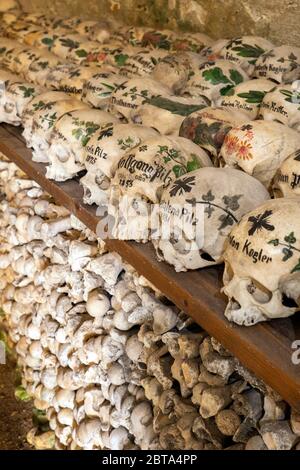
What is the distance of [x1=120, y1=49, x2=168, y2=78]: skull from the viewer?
7.36 feet

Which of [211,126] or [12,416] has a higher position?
[211,126]

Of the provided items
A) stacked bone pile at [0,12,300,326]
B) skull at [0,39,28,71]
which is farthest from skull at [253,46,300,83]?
skull at [0,39,28,71]

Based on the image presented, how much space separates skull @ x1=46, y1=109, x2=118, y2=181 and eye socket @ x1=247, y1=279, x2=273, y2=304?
0.74m

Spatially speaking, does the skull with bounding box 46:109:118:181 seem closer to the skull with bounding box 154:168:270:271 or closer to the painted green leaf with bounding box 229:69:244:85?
the painted green leaf with bounding box 229:69:244:85

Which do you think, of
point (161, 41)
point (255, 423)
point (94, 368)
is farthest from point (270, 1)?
point (255, 423)

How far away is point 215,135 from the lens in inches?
59.2

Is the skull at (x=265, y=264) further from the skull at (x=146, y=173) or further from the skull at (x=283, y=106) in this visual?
the skull at (x=283, y=106)

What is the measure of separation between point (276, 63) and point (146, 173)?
750 millimetres

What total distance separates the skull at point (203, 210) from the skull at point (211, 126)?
0.23 meters

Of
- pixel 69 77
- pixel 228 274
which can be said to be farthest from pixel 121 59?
pixel 228 274

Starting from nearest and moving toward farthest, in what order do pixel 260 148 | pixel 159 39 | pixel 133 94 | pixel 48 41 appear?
→ pixel 260 148 < pixel 133 94 < pixel 159 39 < pixel 48 41

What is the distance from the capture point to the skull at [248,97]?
5.49 feet

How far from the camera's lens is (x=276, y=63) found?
1.89m

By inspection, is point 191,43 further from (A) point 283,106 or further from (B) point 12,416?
(B) point 12,416
